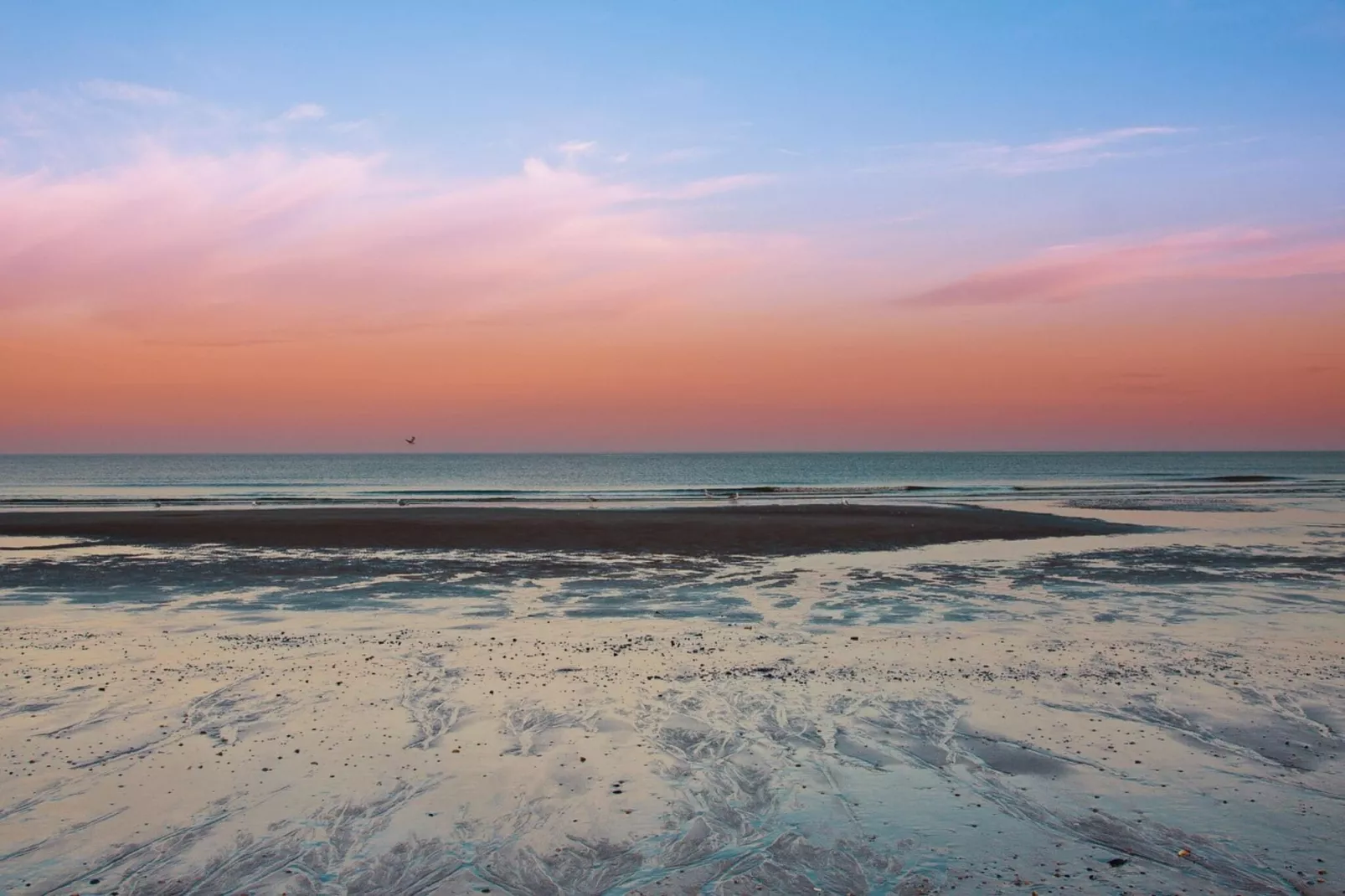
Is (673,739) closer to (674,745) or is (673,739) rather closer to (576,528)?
(674,745)

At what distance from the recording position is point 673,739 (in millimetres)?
9828

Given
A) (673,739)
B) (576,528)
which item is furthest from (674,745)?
(576,528)

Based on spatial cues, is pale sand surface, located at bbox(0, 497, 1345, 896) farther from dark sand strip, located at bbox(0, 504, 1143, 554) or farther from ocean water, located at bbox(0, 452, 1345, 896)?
dark sand strip, located at bbox(0, 504, 1143, 554)

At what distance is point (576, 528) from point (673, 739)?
2706 cm

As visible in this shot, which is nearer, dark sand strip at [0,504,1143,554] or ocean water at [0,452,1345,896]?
ocean water at [0,452,1345,896]

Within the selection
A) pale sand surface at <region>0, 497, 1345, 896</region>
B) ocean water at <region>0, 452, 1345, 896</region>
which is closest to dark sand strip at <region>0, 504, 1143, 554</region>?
ocean water at <region>0, 452, 1345, 896</region>

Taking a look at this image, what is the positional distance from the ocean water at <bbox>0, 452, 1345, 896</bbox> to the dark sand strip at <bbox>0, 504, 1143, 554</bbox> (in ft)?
33.5

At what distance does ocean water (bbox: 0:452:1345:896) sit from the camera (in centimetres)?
690

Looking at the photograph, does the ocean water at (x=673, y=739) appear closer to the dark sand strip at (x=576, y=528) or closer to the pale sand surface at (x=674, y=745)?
the pale sand surface at (x=674, y=745)

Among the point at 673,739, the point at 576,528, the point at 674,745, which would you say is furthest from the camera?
the point at 576,528

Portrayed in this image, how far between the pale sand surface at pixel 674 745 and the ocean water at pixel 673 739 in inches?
1.6

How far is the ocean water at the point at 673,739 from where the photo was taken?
6902 mm

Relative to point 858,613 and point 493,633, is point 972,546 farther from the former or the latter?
point 493,633

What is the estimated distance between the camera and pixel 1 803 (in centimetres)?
801
